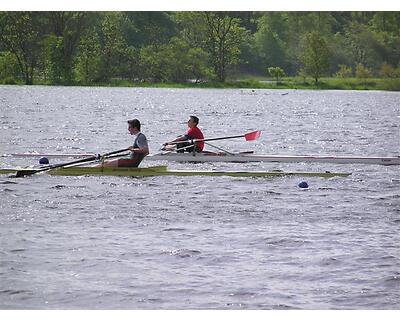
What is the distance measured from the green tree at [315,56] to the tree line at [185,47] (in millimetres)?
66

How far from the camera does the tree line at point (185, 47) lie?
145ft

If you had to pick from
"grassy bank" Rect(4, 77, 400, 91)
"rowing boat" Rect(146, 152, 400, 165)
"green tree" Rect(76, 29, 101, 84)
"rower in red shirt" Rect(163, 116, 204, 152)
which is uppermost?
"green tree" Rect(76, 29, 101, 84)

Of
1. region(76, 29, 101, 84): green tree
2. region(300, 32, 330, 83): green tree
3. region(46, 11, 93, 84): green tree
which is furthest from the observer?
region(300, 32, 330, 83): green tree

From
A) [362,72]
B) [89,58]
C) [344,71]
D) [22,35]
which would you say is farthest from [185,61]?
[22,35]

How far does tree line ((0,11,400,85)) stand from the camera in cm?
4416

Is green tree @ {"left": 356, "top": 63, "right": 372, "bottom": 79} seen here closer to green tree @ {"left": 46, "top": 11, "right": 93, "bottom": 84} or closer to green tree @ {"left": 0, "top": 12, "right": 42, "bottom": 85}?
green tree @ {"left": 46, "top": 11, "right": 93, "bottom": 84}

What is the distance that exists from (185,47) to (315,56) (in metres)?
7.31

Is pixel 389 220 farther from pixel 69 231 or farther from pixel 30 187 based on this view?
pixel 30 187

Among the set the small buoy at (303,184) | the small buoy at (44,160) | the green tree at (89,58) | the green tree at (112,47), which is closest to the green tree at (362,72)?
the green tree at (112,47)

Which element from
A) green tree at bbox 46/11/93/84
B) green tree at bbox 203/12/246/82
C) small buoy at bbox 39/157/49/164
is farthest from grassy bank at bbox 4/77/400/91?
small buoy at bbox 39/157/49/164

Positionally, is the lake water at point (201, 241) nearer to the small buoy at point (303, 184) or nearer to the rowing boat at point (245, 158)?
the small buoy at point (303, 184)

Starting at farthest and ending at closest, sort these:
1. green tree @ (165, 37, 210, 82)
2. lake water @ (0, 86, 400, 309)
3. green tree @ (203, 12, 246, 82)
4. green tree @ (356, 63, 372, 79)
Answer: green tree @ (165, 37, 210, 82) → green tree @ (203, 12, 246, 82) → green tree @ (356, 63, 372, 79) → lake water @ (0, 86, 400, 309)

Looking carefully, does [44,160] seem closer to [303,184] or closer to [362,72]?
[303,184]

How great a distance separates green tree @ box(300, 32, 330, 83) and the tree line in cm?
7
